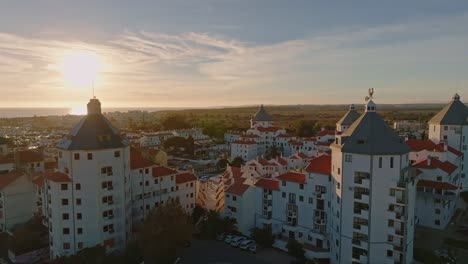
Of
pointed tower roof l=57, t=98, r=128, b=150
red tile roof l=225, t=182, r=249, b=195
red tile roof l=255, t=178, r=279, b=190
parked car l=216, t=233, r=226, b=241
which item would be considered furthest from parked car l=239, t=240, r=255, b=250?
pointed tower roof l=57, t=98, r=128, b=150

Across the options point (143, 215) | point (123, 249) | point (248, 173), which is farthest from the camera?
point (248, 173)

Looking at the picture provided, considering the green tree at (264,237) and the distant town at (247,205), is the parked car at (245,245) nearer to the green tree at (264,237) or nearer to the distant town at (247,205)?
the distant town at (247,205)

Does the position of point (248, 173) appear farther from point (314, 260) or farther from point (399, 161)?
point (399, 161)

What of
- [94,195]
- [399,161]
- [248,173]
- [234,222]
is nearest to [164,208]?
[94,195]

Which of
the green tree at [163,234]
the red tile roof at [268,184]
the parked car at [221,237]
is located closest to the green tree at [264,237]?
the parked car at [221,237]

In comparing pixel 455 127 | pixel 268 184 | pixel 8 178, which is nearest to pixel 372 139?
pixel 268 184

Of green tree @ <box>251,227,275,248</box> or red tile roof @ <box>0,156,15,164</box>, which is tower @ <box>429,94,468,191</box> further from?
red tile roof @ <box>0,156,15,164</box>
